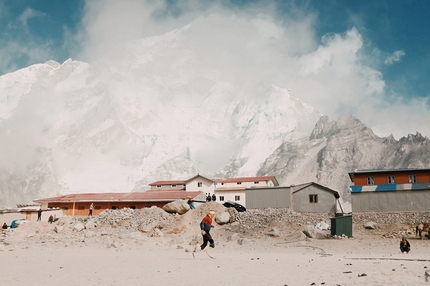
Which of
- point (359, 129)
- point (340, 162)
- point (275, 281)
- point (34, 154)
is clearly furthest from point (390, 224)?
point (34, 154)

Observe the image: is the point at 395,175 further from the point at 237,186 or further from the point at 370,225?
the point at 237,186

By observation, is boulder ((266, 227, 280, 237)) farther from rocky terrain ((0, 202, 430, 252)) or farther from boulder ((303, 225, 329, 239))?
boulder ((303, 225, 329, 239))

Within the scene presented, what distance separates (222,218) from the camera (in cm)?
3981

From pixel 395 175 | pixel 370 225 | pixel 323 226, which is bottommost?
pixel 323 226

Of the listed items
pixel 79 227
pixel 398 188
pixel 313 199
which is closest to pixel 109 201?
pixel 79 227

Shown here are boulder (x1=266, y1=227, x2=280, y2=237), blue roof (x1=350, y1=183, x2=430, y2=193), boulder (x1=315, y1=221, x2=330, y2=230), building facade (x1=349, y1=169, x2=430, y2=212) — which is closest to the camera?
boulder (x1=266, y1=227, x2=280, y2=237)

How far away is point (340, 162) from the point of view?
154875mm

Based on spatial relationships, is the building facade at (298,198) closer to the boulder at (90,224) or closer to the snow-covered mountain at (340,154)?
the boulder at (90,224)

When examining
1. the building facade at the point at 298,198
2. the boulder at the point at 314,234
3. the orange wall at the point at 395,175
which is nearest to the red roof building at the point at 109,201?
the building facade at the point at 298,198

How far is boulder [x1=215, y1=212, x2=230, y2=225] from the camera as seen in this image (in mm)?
39594

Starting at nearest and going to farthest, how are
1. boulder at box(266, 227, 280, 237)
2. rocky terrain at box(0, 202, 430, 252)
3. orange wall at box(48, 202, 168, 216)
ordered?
rocky terrain at box(0, 202, 430, 252), boulder at box(266, 227, 280, 237), orange wall at box(48, 202, 168, 216)

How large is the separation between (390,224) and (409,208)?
309 cm

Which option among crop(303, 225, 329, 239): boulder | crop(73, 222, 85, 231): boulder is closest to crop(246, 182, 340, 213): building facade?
crop(303, 225, 329, 239): boulder

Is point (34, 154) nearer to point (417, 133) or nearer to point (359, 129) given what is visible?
point (359, 129)
